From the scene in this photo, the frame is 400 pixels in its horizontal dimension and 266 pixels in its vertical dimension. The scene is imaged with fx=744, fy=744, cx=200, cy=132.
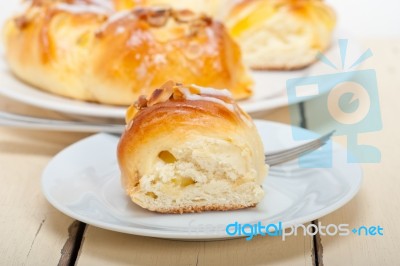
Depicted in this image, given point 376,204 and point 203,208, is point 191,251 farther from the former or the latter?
point 376,204

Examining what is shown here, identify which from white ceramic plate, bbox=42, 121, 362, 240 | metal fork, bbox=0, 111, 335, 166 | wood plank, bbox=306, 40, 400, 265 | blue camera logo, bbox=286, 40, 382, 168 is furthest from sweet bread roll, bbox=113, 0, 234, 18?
white ceramic plate, bbox=42, 121, 362, 240

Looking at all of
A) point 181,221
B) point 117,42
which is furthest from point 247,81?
point 181,221

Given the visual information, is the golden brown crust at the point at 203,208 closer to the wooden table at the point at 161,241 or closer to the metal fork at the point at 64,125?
the wooden table at the point at 161,241

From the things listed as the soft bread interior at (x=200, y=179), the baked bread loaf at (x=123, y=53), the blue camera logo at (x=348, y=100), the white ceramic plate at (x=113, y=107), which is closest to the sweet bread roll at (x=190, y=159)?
the soft bread interior at (x=200, y=179)

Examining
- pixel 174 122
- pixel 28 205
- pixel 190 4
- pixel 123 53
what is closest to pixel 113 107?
pixel 123 53

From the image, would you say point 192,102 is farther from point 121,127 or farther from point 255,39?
point 255,39
